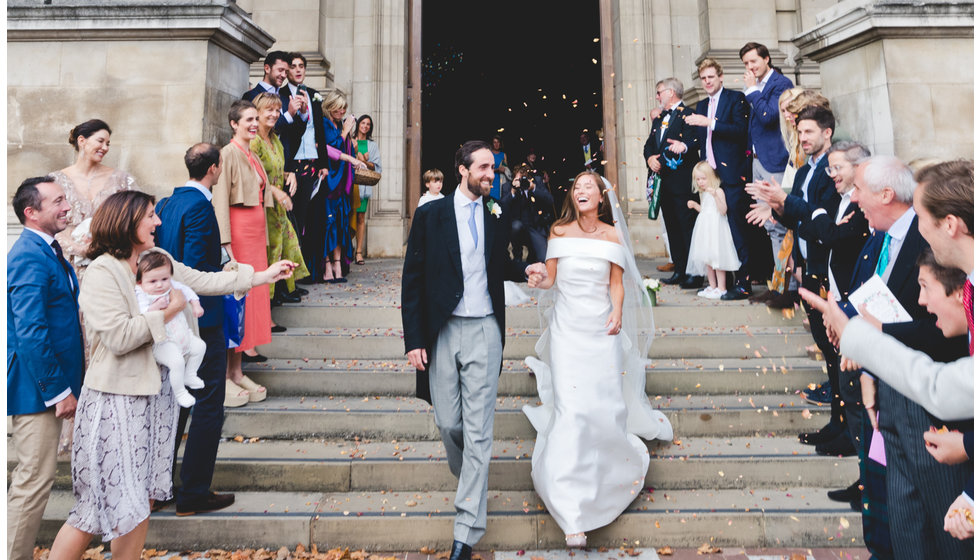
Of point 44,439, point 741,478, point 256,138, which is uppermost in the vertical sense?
point 256,138

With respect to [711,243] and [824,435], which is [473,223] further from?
[711,243]

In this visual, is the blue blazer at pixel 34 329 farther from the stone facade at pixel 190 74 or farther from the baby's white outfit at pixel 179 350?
the stone facade at pixel 190 74

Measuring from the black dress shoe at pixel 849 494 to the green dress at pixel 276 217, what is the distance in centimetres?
454

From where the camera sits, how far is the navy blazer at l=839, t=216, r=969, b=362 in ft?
6.89

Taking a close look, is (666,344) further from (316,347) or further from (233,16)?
(233,16)

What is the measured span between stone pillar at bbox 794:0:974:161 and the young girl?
1459mm

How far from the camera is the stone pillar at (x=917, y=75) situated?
5.50 meters

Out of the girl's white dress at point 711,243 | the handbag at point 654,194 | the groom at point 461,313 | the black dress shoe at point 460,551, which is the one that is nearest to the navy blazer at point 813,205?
the girl's white dress at point 711,243

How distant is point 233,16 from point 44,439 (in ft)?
15.2

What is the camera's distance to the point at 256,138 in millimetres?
5164

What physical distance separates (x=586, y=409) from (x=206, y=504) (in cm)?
231

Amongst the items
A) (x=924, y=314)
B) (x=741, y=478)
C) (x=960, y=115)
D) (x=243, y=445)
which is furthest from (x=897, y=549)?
(x=960, y=115)

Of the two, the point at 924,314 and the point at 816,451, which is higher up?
the point at 924,314

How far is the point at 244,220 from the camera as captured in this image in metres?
4.63
